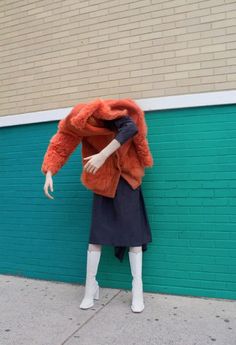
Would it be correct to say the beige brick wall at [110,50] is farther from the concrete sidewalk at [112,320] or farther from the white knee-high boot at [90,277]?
the concrete sidewalk at [112,320]

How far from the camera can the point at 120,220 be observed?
10.1 feet

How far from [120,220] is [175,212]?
0.56m

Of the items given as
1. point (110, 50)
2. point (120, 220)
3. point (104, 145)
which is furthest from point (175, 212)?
point (110, 50)

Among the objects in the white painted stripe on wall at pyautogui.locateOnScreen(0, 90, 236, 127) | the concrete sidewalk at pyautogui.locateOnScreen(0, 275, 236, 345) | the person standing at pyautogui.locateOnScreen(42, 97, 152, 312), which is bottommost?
the concrete sidewalk at pyautogui.locateOnScreen(0, 275, 236, 345)

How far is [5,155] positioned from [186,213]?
222cm

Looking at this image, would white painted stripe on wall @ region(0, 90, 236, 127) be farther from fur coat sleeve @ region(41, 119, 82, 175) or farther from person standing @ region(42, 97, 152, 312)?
fur coat sleeve @ region(41, 119, 82, 175)

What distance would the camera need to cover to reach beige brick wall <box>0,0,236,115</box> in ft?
→ 10.4

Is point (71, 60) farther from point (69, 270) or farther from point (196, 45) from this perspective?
point (69, 270)

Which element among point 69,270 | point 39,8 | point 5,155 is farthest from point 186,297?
point 39,8

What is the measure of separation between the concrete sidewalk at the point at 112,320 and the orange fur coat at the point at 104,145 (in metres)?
1.02

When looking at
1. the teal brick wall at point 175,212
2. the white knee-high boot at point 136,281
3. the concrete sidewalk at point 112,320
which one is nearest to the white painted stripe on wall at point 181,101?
the teal brick wall at point 175,212

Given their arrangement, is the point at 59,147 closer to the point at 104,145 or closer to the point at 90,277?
the point at 104,145

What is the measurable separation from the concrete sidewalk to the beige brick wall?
1910 millimetres

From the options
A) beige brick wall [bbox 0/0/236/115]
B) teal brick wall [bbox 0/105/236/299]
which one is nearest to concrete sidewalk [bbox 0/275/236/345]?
teal brick wall [bbox 0/105/236/299]
